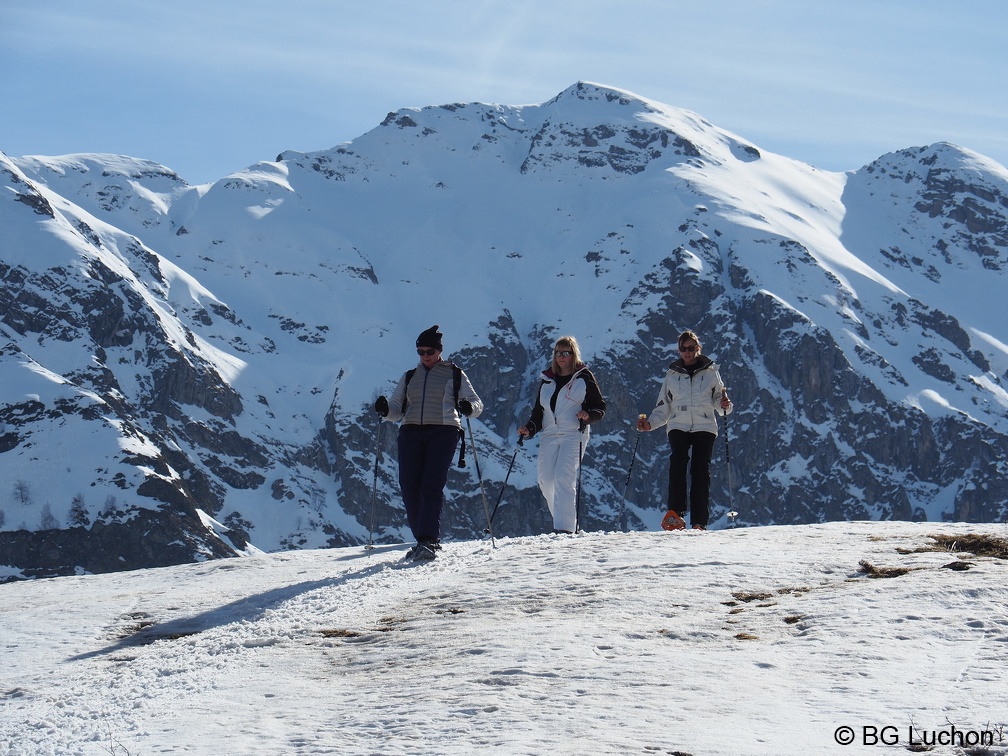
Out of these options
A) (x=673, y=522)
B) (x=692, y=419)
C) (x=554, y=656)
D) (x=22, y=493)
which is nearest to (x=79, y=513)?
→ (x=22, y=493)

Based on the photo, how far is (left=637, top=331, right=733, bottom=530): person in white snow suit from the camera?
15.0 meters

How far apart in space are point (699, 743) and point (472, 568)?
569 centimetres

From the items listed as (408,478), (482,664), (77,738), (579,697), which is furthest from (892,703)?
(408,478)

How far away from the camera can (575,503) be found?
14.6 metres

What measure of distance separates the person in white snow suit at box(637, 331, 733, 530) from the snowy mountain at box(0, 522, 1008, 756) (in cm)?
233

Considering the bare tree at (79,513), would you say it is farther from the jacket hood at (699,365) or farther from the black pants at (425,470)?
the black pants at (425,470)

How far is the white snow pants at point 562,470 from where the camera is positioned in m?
14.5

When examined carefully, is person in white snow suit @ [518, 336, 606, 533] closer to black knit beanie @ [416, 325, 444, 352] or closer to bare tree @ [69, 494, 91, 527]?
black knit beanie @ [416, 325, 444, 352]

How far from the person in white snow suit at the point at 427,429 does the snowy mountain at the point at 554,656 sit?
1.98 feet

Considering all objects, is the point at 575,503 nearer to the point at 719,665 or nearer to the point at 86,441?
the point at 719,665

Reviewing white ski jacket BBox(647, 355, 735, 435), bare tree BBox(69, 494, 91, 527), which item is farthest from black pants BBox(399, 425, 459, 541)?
bare tree BBox(69, 494, 91, 527)

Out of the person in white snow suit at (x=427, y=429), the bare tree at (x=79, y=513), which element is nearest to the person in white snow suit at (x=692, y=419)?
the person in white snow suit at (x=427, y=429)

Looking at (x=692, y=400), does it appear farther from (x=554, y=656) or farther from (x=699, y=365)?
(x=554, y=656)

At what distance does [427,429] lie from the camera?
1312 centimetres
